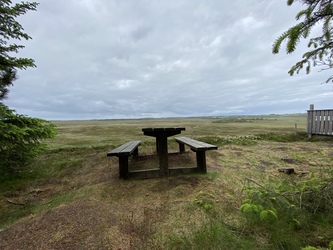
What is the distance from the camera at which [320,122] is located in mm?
10750

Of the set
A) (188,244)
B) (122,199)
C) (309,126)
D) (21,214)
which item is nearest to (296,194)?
(188,244)

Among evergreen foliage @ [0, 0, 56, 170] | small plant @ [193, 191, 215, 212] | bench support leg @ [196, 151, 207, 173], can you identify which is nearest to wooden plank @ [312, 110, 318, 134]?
bench support leg @ [196, 151, 207, 173]

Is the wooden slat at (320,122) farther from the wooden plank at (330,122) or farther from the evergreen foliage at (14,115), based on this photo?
the evergreen foliage at (14,115)

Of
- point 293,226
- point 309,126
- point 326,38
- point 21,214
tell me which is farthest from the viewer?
point 309,126

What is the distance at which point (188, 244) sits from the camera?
2.37 meters

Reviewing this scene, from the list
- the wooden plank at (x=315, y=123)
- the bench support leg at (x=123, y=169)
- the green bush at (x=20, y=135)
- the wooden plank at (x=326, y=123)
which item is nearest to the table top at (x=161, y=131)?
the bench support leg at (x=123, y=169)

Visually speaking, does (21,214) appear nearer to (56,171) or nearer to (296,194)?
(56,171)

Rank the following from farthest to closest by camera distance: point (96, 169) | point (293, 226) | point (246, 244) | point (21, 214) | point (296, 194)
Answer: point (96, 169) → point (21, 214) → point (296, 194) → point (293, 226) → point (246, 244)

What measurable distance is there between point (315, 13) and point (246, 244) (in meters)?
2.84

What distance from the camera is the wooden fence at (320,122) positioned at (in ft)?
33.6

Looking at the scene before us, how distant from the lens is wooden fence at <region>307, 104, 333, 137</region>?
10.3m

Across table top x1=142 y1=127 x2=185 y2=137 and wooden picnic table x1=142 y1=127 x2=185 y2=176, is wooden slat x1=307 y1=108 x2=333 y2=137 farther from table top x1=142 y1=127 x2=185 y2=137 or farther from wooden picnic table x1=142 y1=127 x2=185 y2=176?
table top x1=142 y1=127 x2=185 y2=137

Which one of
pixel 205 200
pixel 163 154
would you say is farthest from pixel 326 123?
pixel 205 200

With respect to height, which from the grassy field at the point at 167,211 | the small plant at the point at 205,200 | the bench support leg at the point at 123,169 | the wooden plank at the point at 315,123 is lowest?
the grassy field at the point at 167,211
